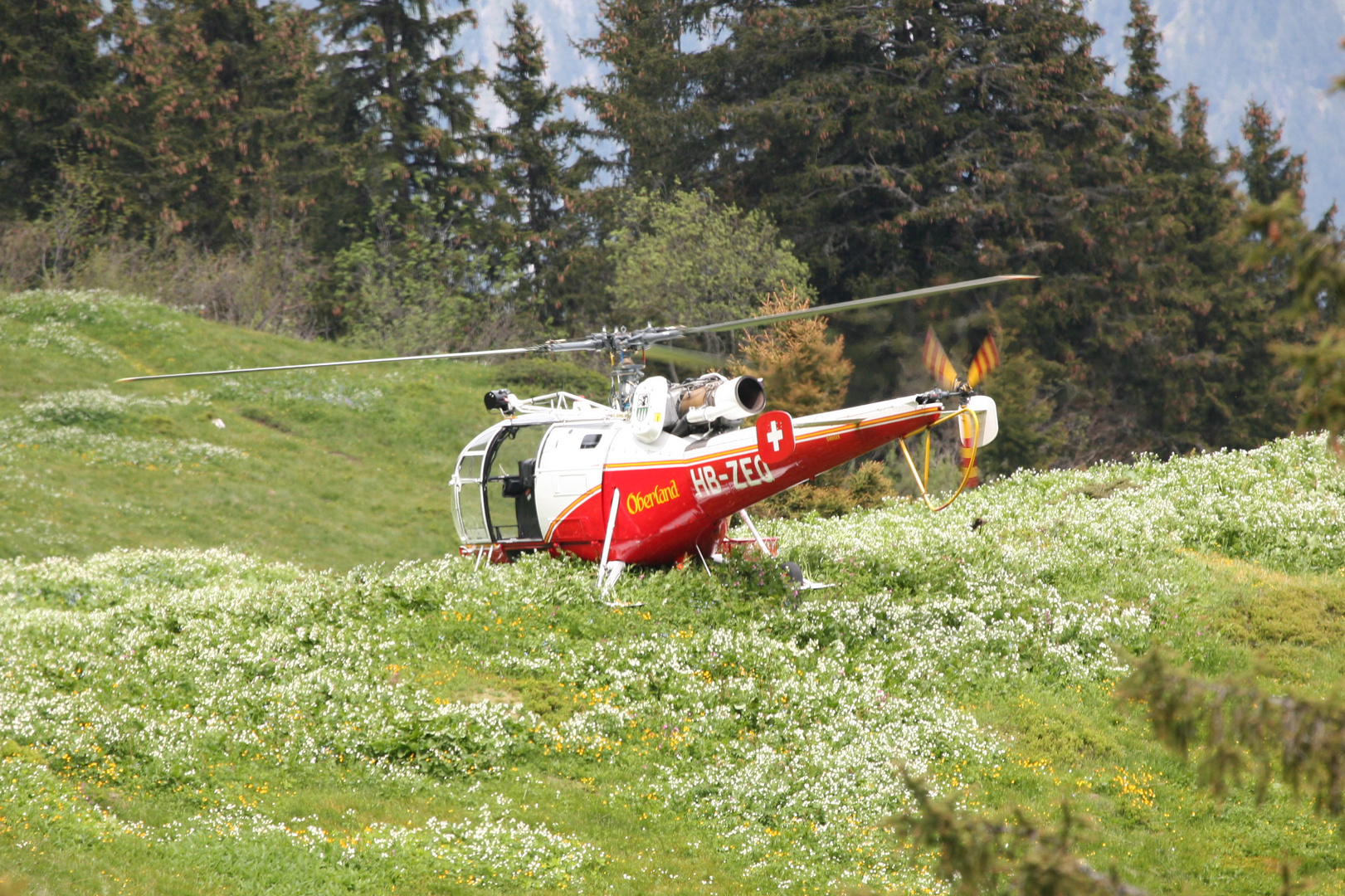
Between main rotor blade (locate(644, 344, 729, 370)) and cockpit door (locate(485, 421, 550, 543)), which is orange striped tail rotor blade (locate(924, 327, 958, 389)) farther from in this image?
main rotor blade (locate(644, 344, 729, 370))

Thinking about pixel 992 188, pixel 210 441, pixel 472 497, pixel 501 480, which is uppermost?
pixel 992 188

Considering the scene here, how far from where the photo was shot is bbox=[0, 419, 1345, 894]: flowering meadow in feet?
31.5

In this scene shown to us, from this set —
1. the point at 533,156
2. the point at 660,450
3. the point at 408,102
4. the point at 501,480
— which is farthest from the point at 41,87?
the point at 660,450

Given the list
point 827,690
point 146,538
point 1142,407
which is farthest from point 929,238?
point 827,690

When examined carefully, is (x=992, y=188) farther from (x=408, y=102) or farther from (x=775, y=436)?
(x=775, y=436)

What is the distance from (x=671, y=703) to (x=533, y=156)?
48176 mm

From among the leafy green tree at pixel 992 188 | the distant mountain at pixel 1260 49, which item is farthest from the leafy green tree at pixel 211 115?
the distant mountain at pixel 1260 49

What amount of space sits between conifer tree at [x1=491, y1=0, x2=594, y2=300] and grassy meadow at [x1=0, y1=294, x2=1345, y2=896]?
35968 millimetres

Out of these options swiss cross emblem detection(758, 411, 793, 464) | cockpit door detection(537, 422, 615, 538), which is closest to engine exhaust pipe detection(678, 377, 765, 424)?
swiss cross emblem detection(758, 411, 793, 464)

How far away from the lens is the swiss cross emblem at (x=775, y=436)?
543 inches

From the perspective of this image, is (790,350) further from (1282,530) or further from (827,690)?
(827,690)

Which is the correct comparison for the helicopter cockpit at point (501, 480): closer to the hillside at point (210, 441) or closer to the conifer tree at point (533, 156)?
the hillside at point (210, 441)

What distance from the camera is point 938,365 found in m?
13.7

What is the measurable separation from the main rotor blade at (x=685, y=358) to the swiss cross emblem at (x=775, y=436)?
20.5 m
